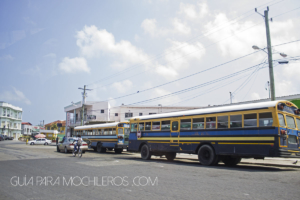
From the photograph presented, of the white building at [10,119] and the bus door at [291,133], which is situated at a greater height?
the white building at [10,119]

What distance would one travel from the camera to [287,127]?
464 inches

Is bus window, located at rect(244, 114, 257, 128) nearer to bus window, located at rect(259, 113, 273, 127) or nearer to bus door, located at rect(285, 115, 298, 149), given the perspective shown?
bus window, located at rect(259, 113, 273, 127)

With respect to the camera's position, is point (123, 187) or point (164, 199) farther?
point (123, 187)

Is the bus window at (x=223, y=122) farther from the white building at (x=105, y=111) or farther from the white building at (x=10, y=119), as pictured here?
the white building at (x=10, y=119)

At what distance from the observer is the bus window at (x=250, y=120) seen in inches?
476

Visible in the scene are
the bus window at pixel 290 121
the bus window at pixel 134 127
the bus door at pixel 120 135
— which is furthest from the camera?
the bus door at pixel 120 135

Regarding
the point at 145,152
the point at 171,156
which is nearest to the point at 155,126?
the point at 145,152

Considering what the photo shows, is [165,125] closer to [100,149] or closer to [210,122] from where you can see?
[210,122]

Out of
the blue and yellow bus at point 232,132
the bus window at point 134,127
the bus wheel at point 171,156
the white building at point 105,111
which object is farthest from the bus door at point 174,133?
the white building at point 105,111

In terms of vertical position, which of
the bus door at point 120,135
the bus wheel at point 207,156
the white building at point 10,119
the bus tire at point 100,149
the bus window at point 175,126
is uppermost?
the white building at point 10,119

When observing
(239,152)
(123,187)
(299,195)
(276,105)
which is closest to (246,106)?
(276,105)

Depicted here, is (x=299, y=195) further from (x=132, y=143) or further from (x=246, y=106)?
(x=132, y=143)

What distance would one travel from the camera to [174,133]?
51.9 feet

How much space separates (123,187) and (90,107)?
55.3 metres
